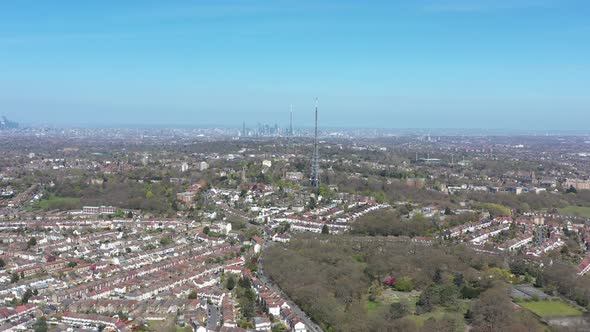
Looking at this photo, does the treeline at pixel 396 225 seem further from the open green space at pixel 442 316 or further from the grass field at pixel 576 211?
the open green space at pixel 442 316

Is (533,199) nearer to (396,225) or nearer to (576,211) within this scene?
(576,211)

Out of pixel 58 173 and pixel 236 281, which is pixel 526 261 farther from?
pixel 58 173

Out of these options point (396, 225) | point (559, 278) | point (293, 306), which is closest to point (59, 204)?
point (396, 225)

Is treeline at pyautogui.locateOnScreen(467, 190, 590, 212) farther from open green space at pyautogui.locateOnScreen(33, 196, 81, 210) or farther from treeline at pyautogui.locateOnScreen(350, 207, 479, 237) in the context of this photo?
open green space at pyautogui.locateOnScreen(33, 196, 81, 210)

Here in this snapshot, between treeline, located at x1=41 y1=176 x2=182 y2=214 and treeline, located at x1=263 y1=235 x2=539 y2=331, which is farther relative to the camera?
treeline, located at x1=41 y1=176 x2=182 y2=214

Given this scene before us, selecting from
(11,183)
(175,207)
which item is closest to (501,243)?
(175,207)

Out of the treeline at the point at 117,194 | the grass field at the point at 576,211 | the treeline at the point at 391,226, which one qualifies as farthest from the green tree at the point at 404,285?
the grass field at the point at 576,211

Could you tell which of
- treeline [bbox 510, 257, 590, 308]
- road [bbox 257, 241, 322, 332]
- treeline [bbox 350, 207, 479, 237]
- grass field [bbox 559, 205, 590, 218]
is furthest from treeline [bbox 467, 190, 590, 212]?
road [bbox 257, 241, 322, 332]

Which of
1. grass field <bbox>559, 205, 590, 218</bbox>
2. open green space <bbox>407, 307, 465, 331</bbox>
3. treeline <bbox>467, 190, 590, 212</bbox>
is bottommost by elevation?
grass field <bbox>559, 205, 590, 218</bbox>
